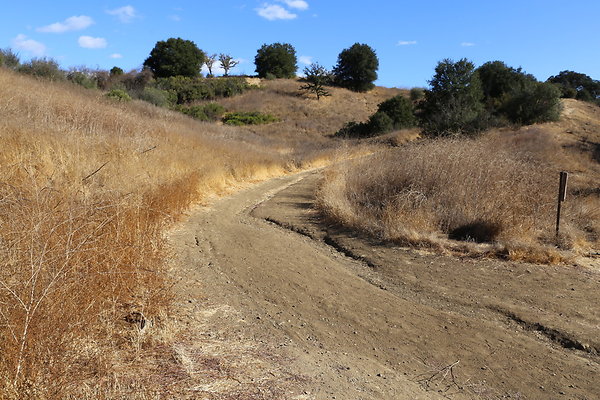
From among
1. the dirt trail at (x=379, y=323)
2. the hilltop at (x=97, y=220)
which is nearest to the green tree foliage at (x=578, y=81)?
the hilltop at (x=97, y=220)

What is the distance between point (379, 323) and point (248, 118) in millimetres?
36907

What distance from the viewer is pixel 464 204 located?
852 cm

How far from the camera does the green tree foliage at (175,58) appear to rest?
53.3 m

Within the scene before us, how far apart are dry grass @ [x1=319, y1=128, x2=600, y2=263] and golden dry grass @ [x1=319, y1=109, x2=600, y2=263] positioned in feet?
0.05

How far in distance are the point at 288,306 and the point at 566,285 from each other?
3.55 m

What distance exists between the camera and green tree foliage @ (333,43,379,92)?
56.1 metres

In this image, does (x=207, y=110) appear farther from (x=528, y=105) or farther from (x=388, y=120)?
(x=528, y=105)

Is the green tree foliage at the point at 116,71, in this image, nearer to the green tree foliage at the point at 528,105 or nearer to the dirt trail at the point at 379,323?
the green tree foliage at the point at 528,105

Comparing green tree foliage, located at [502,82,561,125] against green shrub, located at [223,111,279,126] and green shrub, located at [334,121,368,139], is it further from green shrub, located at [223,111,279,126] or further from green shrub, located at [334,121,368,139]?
green shrub, located at [223,111,279,126]

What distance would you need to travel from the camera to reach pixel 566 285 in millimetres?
5805

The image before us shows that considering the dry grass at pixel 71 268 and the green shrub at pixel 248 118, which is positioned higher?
the green shrub at pixel 248 118

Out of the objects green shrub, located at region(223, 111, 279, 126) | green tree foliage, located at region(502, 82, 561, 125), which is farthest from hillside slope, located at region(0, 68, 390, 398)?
green shrub, located at region(223, 111, 279, 126)

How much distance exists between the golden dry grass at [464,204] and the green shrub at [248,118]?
29.2 meters

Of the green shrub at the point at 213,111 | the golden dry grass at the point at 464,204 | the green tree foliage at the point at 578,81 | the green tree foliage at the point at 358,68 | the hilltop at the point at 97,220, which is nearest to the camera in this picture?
the hilltop at the point at 97,220
